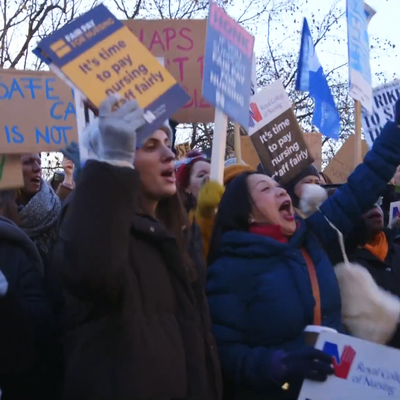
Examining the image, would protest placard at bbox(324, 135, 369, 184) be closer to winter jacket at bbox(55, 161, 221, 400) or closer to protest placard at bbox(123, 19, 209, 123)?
protest placard at bbox(123, 19, 209, 123)

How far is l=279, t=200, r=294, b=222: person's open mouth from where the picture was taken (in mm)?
2566

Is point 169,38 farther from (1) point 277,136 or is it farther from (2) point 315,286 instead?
(2) point 315,286

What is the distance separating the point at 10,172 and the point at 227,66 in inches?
41.1

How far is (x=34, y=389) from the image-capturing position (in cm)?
192

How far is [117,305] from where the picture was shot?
1.69m

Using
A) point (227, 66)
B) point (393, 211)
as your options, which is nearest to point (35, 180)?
point (227, 66)

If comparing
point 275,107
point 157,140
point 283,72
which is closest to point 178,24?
point 275,107

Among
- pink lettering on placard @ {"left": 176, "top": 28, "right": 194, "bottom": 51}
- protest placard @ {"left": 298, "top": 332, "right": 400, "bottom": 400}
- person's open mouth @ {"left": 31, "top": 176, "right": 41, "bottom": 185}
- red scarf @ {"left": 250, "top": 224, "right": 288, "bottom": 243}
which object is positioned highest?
pink lettering on placard @ {"left": 176, "top": 28, "right": 194, "bottom": 51}

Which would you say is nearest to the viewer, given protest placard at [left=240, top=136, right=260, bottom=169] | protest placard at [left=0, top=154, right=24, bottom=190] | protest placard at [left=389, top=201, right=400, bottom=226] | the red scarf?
the red scarf

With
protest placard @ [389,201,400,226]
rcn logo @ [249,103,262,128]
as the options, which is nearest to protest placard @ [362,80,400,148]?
protest placard @ [389,201,400,226]

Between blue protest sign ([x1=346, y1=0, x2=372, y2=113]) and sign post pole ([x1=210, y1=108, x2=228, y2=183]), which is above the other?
blue protest sign ([x1=346, y1=0, x2=372, y2=113])

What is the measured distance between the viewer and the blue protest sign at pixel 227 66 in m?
2.85

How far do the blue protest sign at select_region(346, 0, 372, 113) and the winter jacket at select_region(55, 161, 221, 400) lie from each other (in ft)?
7.74

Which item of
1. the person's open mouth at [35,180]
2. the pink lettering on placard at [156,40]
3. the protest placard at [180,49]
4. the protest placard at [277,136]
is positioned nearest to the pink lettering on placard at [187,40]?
the protest placard at [180,49]
